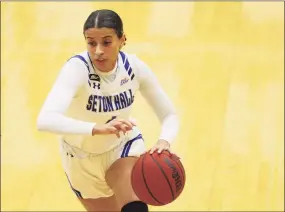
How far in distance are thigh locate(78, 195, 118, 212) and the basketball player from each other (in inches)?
0.4

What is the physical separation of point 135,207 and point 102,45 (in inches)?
33.6

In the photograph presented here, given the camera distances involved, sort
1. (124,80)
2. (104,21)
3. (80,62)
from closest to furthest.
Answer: (104,21) → (80,62) → (124,80)

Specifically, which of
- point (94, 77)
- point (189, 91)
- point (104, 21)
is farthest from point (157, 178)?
point (189, 91)

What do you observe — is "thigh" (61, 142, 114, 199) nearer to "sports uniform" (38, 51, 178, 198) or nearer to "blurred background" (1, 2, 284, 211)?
"sports uniform" (38, 51, 178, 198)

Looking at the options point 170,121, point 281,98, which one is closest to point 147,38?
point 281,98

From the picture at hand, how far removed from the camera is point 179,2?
802 cm

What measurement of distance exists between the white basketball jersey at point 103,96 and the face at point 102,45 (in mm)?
87

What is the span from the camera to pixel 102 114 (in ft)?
11.6

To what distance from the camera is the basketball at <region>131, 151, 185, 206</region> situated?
11.0 ft

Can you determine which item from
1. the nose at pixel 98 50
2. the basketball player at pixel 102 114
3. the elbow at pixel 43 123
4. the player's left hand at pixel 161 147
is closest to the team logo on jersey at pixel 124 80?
the basketball player at pixel 102 114

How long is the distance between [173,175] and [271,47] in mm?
4046

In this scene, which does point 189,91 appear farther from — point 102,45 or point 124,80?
point 102,45

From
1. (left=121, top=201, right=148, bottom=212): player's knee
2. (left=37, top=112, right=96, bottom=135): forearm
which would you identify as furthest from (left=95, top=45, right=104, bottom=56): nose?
(left=121, top=201, right=148, bottom=212): player's knee

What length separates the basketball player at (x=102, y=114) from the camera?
3296 mm
